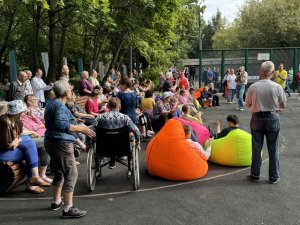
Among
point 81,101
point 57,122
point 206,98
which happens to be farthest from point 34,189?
point 206,98

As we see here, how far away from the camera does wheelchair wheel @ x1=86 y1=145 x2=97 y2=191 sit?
5736 mm

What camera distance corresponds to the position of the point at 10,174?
5.63 meters

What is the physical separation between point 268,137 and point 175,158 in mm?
1604

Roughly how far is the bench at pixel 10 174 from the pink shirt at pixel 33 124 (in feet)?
4.34

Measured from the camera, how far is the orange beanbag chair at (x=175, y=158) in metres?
6.27

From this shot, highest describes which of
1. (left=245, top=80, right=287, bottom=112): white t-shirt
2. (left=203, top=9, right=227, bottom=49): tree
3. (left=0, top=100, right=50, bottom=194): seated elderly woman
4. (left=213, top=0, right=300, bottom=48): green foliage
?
(left=203, top=9, right=227, bottom=49): tree

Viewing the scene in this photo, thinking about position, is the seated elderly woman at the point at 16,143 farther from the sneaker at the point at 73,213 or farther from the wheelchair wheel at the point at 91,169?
the sneaker at the point at 73,213

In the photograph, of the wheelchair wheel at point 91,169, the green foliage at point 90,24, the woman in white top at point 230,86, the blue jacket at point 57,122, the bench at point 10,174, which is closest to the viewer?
the blue jacket at point 57,122

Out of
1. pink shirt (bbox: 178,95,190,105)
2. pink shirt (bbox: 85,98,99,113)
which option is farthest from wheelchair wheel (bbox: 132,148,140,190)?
pink shirt (bbox: 178,95,190,105)

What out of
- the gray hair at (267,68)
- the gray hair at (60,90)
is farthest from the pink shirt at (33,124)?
the gray hair at (267,68)

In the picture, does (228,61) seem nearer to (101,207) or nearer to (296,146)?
(296,146)

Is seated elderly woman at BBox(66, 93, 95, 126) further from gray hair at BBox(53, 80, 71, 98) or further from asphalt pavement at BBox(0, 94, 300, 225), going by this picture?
gray hair at BBox(53, 80, 71, 98)

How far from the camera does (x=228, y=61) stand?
2297cm

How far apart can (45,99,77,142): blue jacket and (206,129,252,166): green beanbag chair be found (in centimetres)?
344
